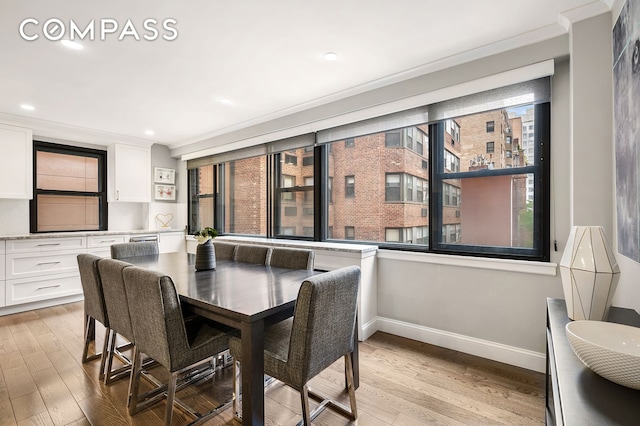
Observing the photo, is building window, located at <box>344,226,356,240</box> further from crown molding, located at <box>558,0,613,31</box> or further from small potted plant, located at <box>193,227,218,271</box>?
crown molding, located at <box>558,0,613,31</box>

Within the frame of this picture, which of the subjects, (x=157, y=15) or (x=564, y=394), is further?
(x=157, y=15)

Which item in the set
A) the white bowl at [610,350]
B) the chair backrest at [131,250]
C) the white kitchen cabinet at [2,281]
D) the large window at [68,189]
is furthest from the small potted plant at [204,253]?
the large window at [68,189]

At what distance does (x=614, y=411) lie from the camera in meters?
0.77

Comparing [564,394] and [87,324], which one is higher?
[564,394]

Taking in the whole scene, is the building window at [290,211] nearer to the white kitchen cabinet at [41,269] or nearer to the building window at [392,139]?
the building window at [392,139]

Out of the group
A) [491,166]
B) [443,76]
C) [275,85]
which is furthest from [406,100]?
[275,85]

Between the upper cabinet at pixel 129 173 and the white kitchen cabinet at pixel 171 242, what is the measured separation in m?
0.67

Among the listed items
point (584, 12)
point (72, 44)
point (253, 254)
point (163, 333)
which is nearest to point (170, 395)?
point (163, 333)

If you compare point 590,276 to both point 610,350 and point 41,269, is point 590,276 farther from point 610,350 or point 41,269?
point 41,269

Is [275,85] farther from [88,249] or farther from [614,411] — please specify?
[88,249]

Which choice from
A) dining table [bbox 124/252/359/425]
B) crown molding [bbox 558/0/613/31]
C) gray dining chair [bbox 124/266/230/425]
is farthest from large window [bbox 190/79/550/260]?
gray dining chair [bbox 124/266/230/425]

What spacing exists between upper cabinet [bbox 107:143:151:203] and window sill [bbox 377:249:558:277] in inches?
162

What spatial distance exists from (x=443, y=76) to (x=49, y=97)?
3954 mm

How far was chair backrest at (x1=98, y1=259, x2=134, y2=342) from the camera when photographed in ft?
5.97
